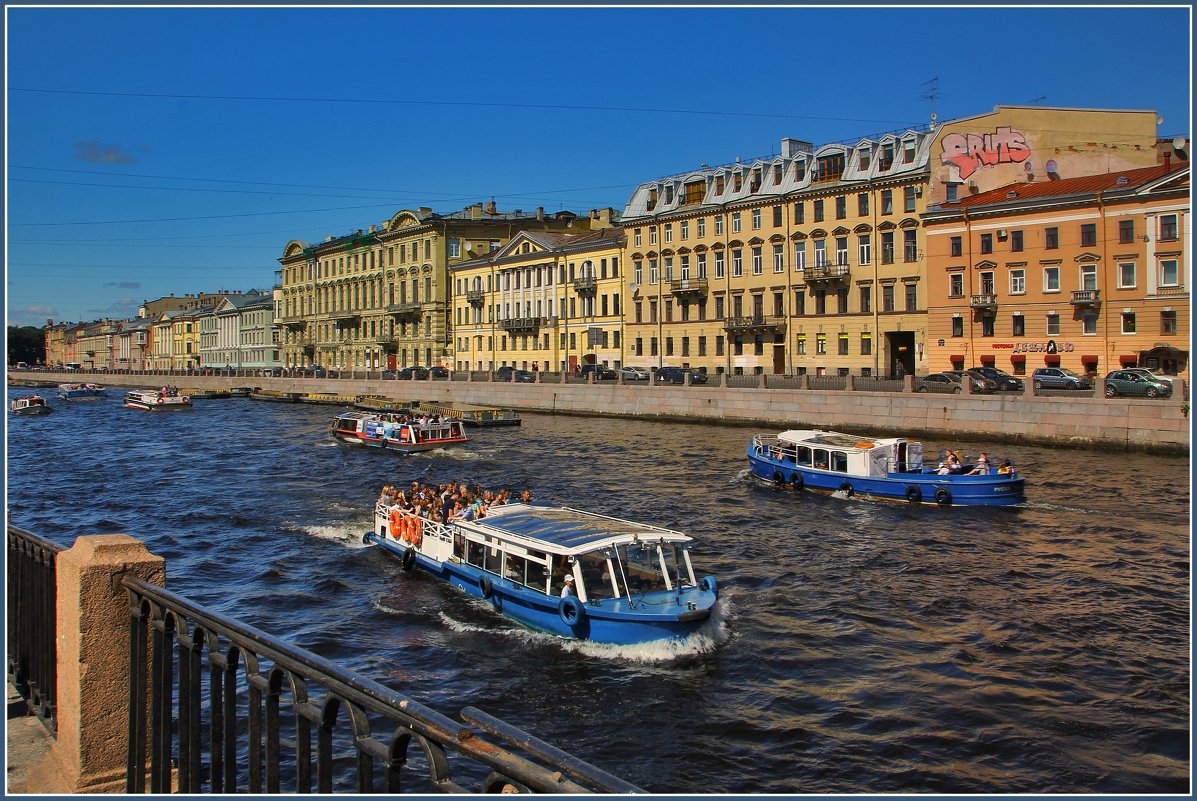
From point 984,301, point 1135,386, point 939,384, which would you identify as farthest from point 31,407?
point 1135,386

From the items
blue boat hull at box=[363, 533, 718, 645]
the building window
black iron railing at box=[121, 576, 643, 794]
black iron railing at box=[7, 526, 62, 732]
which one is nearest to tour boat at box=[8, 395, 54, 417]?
blue boat hull at box=[363, 533, 718, 645]

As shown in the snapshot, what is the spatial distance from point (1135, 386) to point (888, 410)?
8.77 meters

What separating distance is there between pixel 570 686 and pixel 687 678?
1505 mm

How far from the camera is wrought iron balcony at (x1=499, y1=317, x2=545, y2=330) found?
2901 inches

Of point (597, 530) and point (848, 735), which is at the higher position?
point (597, 530)

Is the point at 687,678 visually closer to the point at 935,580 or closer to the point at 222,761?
the point at 935,580

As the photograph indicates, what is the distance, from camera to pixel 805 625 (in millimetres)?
15297

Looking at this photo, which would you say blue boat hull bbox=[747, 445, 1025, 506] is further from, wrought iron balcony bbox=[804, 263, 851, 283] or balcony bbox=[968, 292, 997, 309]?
wrought iron balcony bbox=[804, 263, 851, 283]

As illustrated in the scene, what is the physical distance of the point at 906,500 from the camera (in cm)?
2575

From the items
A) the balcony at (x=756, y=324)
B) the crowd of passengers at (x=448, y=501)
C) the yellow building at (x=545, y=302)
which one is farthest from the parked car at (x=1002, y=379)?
the yellow building at (x=545, y=302)

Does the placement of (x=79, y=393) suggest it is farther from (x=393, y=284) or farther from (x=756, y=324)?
(x=756, y=324)

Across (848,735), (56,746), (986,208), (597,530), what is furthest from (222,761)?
(986,208)

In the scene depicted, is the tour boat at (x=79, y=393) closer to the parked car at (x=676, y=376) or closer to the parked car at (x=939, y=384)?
the parked car at (x=676, y=376)

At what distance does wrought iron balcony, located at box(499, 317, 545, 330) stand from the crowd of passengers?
2062 inches
